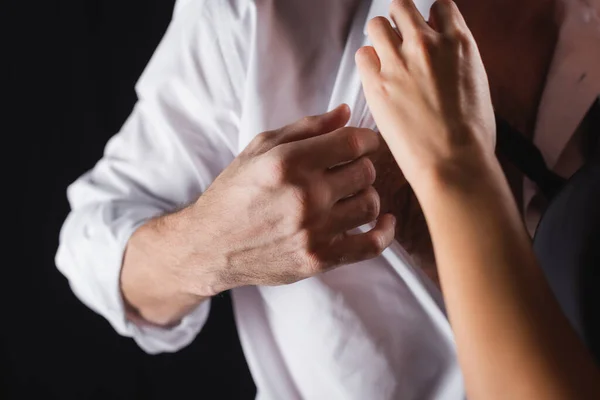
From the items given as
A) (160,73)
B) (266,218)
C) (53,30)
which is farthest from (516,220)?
(53,30)

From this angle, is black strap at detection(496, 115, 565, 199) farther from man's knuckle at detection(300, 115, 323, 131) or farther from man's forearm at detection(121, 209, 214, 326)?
man's forearm at detection(121, 209, 214, 326)

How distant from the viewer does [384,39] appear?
43 centimetres

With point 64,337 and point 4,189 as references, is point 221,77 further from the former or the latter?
point 64,337

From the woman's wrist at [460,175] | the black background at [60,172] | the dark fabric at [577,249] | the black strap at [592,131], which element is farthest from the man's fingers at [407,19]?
the black background at [60,172]

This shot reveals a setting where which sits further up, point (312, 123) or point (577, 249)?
point (312, 123)

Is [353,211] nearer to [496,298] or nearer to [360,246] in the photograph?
[360,246]

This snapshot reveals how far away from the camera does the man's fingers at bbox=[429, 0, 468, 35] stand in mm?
439

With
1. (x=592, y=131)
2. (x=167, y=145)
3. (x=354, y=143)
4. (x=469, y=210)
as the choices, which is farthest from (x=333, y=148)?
(x=592, y=131)

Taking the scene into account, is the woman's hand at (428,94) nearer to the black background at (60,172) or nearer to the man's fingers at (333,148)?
the man's fingers at (333,148)

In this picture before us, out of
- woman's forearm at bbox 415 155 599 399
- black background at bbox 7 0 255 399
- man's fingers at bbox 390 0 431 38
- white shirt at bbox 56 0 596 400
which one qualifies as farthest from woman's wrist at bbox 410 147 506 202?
black background at bbox 7 0 255 399

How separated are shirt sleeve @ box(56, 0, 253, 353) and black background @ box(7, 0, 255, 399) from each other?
0.57 feet

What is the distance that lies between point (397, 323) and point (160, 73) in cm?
42

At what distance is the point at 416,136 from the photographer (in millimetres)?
413

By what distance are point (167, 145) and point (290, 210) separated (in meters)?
0.26
